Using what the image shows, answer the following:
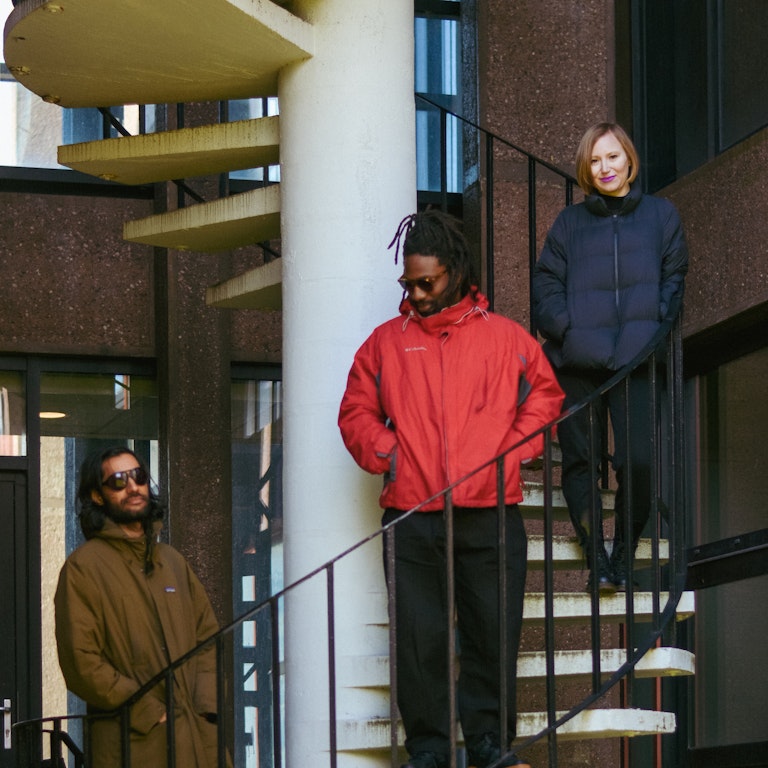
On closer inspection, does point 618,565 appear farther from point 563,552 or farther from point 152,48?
point 152,48

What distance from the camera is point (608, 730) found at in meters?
6.59

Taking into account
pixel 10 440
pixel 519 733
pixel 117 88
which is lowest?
pixel 519 733

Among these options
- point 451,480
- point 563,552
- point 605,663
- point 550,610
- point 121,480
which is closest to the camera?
point 451,480

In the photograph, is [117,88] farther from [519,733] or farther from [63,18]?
[519,733]

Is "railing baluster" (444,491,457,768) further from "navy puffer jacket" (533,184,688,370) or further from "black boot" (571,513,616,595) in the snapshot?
"navy puffer jacket" (533,184,688,370)

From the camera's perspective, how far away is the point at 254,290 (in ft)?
25.6

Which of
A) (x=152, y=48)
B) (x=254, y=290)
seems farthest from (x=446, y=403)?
(x=152, y=48)

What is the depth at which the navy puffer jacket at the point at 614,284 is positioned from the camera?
6.87 m

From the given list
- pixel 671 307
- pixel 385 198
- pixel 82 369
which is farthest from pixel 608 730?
pixel 82 369

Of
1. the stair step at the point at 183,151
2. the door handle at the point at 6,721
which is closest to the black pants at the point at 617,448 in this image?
the stair step at the point at 183,151

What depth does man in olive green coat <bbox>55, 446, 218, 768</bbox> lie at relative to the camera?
6422 mm

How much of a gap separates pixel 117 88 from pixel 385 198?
1.29m

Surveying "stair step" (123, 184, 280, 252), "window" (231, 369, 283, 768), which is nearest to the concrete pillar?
"stair step" (123, 184, 280, 252)

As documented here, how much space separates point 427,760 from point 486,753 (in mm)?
190
